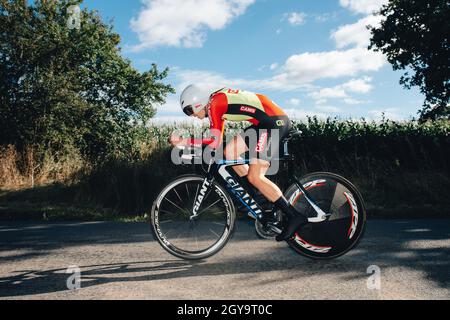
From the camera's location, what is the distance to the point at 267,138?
170 inches

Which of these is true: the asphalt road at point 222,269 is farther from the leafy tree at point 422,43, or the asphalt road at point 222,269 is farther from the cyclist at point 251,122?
the leafy tree at point 422,43

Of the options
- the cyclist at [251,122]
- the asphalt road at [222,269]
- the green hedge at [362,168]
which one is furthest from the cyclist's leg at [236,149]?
the green hedge at [362,168]

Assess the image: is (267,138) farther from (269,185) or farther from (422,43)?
(422,43)

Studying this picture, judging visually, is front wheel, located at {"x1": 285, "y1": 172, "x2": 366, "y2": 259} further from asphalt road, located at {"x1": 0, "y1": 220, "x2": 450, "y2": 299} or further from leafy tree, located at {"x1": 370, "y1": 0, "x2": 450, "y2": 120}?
leafy tree, located at {"x1": 370, "y1": 0, "x2": 450, "y2": 120}

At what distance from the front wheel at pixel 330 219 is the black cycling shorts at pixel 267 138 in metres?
0.47

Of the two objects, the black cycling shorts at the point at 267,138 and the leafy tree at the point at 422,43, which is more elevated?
the leafy tree at the point at 422,43

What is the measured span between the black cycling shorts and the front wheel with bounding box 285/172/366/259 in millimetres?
474

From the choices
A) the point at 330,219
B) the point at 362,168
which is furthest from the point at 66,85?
the point at 330,219

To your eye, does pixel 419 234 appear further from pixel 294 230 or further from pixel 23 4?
pixel 23 4

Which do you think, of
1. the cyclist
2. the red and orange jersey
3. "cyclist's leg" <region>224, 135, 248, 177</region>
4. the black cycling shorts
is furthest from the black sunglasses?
the black cycling shorts

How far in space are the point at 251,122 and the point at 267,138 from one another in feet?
0.83

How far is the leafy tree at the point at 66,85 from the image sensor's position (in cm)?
1647

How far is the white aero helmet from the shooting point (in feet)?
14.1

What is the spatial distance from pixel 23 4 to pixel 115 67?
5.65 m
